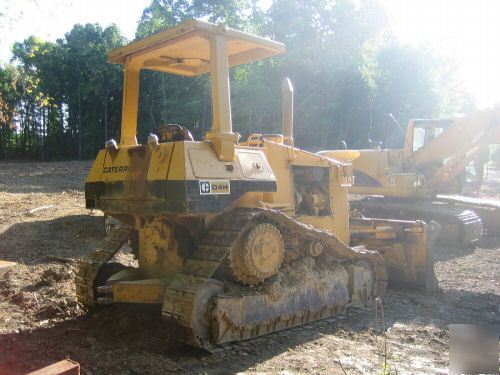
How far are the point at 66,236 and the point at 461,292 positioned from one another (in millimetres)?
6857

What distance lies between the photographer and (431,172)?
497 inches

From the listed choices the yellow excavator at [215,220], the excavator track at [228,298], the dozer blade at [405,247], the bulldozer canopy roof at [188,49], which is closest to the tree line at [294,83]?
the dozer blade at [405,247]

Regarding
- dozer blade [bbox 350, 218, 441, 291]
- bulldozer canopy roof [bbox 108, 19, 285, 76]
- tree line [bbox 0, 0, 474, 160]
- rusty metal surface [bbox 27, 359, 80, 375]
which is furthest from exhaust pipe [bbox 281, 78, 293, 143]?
tree line [bbox 0, 0, 474, 160]

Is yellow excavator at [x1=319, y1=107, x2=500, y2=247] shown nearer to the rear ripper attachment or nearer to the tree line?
the rear ripper attachment

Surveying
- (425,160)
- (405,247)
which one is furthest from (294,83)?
(405,247)

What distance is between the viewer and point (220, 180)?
477 centimetres

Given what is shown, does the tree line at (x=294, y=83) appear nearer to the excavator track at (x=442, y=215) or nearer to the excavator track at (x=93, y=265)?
the excavator track at (x=442, y=215)

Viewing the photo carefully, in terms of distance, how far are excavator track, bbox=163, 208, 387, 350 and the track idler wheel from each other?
75mm

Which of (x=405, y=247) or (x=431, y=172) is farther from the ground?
(x=431, y=172)

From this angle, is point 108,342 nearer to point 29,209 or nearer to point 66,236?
point 66,236

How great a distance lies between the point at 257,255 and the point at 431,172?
8931 mm

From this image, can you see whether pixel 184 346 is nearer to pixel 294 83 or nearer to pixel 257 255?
pixel 257 255

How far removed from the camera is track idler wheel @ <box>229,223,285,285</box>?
4.82 metres

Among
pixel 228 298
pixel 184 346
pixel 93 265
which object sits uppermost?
pixel 93 265
